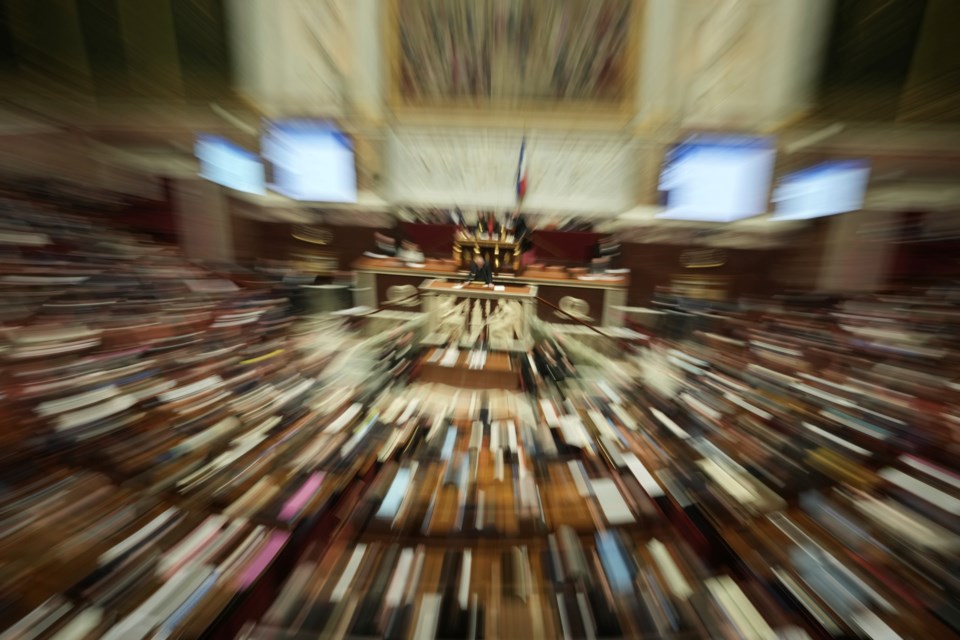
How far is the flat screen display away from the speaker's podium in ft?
1.58

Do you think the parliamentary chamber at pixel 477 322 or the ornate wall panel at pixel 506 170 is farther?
the ornate wall panel at pixel 506 170

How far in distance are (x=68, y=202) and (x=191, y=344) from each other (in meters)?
0.84

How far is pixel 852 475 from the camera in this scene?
1.81 ft

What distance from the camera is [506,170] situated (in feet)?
4.01

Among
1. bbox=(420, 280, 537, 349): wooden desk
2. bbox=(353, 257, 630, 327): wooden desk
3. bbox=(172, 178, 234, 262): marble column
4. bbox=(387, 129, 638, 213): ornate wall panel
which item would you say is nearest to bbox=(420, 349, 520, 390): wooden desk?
bbox=(420, 280, 537, 349): wooden desk

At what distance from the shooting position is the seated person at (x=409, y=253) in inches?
48.2

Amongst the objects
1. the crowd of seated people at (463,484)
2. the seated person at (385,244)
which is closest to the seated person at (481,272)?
the seated person at (385,244)

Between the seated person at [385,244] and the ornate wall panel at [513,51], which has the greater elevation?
the ornate wall panel at [513,51]

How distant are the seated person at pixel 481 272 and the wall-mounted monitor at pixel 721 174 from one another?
683 millimetres

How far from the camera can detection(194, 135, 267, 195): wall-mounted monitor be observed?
3.16 feet

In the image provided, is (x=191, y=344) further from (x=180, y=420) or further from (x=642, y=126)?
(x=642, y=126)

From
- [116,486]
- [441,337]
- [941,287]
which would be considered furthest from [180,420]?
[941,287]

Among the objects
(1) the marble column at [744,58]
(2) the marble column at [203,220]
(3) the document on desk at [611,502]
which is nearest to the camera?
(3) the document on desk at [611,502]

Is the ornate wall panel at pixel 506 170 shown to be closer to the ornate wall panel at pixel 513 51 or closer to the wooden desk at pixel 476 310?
the ornate wall panel at pixel 513 51
